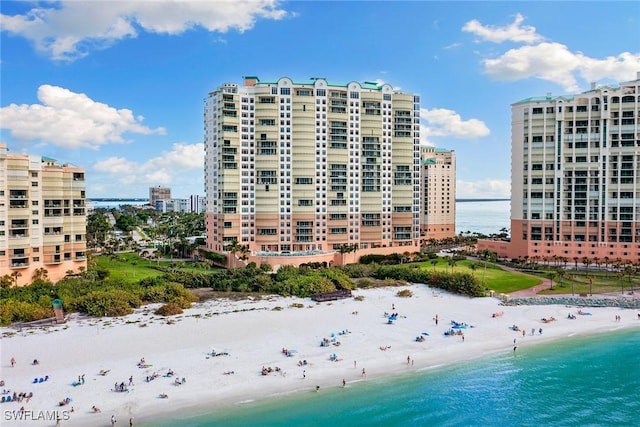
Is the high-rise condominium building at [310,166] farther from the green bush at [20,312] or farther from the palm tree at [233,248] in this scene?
the green bush at [20,312]

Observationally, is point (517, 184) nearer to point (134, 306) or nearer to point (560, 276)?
point (560, 276)

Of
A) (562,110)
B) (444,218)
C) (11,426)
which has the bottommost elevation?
(11,426)

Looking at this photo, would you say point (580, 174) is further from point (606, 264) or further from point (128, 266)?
point (128, 266)

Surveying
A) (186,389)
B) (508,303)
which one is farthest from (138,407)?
(508,303)

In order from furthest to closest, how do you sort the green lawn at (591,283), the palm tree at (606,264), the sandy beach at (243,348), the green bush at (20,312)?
the palm tree at (606,264)
the green lawn at (591,283)
the green bush at (20,312)
the sandy beach at (243,348)

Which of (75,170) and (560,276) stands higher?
(75,170)

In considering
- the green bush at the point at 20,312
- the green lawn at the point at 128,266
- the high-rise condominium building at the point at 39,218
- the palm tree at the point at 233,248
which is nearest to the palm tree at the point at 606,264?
the palm tree at the point at 233,248
